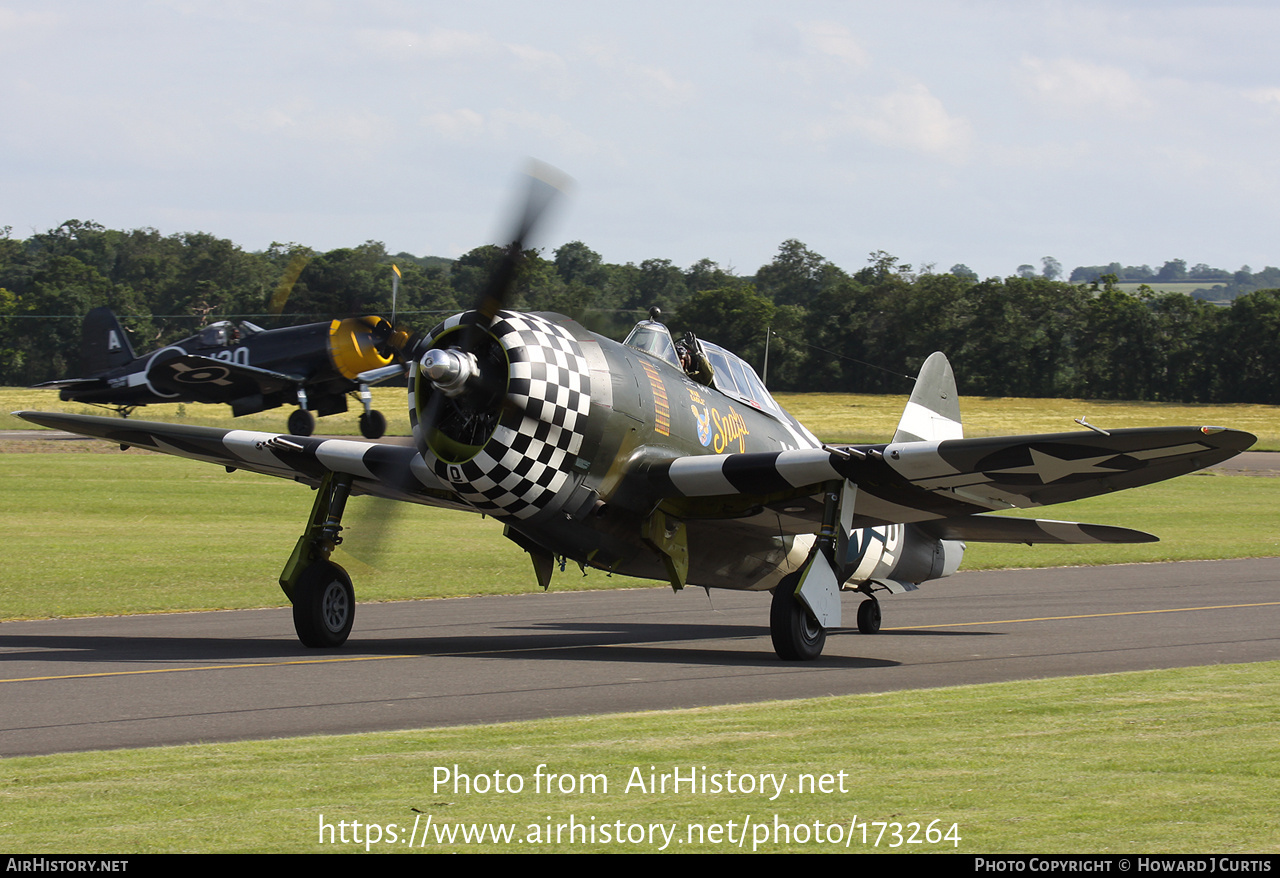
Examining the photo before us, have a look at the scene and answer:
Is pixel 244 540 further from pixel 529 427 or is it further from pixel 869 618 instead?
pixel 529 427

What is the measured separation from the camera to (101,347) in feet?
153

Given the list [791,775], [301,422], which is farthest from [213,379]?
[791,775]

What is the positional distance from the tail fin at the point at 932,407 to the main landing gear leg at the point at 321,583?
6687mm

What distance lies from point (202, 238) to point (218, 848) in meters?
113

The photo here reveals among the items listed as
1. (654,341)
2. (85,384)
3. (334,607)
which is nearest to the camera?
(334,607)

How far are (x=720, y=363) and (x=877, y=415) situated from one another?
2284 inches

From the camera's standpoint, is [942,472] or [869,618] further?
[869,618]

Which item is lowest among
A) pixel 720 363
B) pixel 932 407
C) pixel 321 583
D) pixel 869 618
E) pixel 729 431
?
pixel 869 618

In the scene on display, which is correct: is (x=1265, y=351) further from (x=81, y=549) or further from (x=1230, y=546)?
(x=81, y=549)

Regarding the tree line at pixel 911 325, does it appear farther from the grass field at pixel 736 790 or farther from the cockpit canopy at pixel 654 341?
the grass field at pixel 736 790

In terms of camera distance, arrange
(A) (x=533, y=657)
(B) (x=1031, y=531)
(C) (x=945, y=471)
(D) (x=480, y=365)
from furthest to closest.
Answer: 1. (B) (x=1031, y=531)
2. (A) (x=533, y=657)
3. (C) (x=945, y=471)
4. (D) (x=480, y=365)

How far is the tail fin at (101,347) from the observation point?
46344mm

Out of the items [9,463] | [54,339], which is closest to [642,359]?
[9,463]

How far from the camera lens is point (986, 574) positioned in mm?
23406
